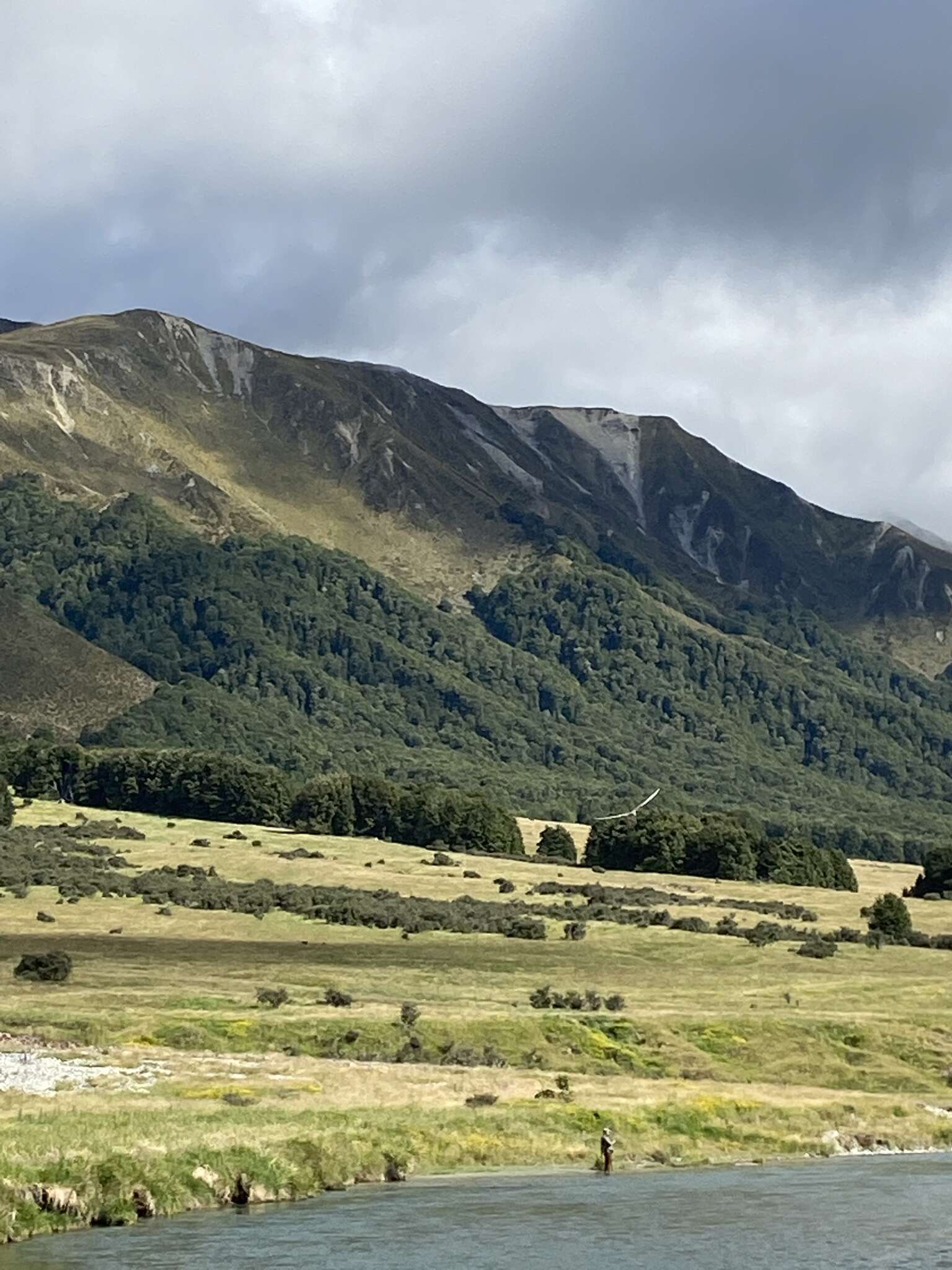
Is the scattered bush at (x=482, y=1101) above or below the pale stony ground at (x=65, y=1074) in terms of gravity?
below

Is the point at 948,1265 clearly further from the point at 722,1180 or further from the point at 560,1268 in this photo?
the point at 722,1180

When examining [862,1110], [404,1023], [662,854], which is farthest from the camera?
[662,854]

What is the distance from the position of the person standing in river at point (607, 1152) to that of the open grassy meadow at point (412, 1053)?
1278 millimetres

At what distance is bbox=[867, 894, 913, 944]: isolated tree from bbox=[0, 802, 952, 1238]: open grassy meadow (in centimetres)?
606

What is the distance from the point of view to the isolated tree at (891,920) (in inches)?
4375

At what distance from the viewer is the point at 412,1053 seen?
204 feet

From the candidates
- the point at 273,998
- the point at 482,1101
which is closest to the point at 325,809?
the point at 273,998

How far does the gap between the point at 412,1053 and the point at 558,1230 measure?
23594 millimetres

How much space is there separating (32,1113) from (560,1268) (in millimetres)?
17101

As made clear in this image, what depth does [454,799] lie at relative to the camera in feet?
606

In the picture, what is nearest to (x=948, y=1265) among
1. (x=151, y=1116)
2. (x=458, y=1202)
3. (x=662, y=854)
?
(x=458, y=1202)

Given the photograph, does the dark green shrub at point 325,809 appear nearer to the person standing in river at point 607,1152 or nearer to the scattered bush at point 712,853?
the scattered bush at point 712,853

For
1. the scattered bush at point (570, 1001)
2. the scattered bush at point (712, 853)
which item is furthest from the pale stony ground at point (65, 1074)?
the scattered bush at point (712, 853)

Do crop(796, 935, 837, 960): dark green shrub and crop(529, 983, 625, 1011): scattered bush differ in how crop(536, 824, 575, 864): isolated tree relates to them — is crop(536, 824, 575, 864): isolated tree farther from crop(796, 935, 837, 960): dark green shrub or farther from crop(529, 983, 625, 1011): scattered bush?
crop(529, 983, 625, 1011): scattered bush
